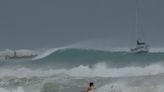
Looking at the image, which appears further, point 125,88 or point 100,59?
point 100,59

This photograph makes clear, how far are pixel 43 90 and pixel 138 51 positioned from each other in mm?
26828

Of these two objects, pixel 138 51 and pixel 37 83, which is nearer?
pixel 37 83

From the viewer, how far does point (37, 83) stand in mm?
28391

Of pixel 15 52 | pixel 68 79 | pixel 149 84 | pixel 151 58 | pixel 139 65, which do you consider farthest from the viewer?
pixel 15 52

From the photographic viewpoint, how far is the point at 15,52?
232 ft

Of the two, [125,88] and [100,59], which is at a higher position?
[100,59]

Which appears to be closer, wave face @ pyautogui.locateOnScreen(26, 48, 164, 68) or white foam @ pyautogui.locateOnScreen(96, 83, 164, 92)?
white foam @ pyautogui.locateOnScreen(96, 83, 164, 92)

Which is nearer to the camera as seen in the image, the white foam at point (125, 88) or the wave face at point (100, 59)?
the white foam at point (125, 88)

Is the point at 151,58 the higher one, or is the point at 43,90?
the point at 151,58

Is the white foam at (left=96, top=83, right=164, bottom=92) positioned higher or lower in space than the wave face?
lower

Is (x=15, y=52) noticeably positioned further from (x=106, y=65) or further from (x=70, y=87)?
(x=70, y=87)

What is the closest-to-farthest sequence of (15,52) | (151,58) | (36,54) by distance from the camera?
(151,58) < (36,54) < (15,52)

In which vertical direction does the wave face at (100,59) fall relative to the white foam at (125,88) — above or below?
above

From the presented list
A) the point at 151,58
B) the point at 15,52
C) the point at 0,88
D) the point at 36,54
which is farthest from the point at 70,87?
the point at 15,52
